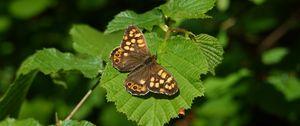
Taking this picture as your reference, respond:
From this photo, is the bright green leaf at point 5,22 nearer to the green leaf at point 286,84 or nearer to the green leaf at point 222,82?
the green leaf at point 222,82

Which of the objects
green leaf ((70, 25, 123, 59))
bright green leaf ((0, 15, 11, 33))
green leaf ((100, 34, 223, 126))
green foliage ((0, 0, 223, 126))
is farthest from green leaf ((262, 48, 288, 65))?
bright green leaf ((0, 15, 11, 33))

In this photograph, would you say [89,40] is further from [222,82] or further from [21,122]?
[222,82]

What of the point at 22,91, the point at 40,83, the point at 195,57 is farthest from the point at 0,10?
the point at 195,57

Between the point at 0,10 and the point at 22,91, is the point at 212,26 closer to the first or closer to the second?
the point at 22,91

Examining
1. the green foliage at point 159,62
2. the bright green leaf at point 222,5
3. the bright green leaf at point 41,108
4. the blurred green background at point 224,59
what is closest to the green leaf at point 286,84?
the blurred green background at point 224,59

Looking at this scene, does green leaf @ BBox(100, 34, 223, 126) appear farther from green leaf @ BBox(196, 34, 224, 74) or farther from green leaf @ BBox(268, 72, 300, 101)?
green leaf @ BBox(268, 72, 300, 101)

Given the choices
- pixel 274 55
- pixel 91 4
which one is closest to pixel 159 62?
pixel 274 55
